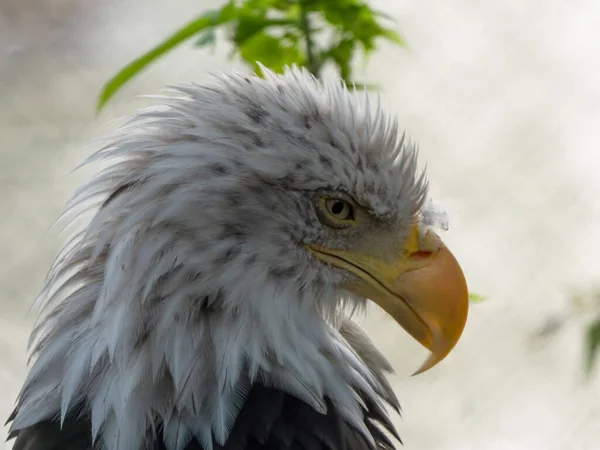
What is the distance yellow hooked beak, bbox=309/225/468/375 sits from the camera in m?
1.80

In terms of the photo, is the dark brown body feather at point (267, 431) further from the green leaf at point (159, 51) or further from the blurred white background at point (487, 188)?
the blurred white background at point (487, 188)

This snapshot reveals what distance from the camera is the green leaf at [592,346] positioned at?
1573 mm

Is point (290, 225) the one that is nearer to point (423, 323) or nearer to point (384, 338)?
point (423, 323)

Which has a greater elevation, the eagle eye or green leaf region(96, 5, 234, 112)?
green leaf region(96, 5, 234, 112)

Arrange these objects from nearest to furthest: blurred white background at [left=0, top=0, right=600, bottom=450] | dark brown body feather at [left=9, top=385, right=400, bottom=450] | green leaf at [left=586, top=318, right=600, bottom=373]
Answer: green leaf at [left=586, top=318, right=600, bottom=373] < dark brown body feather at [left=9, top=385, right=400, bottom=450] < blurred white background at [left=0, top=0, right=600, bottom=450]

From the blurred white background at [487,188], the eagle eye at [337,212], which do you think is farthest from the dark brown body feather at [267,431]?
the blurred white background at [487,188]

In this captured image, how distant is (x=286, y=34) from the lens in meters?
2.02

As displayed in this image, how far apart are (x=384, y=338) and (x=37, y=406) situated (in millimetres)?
2160

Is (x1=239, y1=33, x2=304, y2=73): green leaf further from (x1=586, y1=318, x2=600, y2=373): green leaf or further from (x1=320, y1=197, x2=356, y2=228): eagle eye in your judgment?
(x1=586, y1=318, x2=600, y2=373): green leaf

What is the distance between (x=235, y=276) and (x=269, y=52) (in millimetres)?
493

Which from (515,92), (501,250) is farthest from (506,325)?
(515,92)

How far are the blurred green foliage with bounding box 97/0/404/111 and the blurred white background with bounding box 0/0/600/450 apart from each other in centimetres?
177

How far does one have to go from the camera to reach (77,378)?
1.70 m

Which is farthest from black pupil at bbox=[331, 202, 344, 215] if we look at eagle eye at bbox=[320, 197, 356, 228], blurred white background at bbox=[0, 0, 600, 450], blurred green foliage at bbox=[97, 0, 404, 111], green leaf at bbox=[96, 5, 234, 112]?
blurred white background at bbox=[0, 0, 600, 450]
